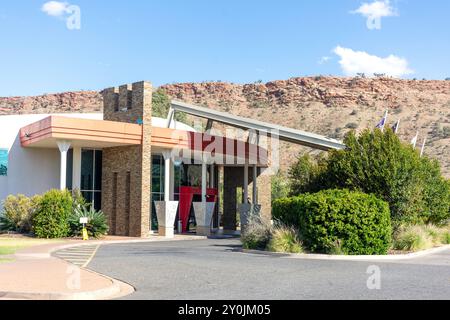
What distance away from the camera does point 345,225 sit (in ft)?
58.7

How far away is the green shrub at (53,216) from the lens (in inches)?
1017

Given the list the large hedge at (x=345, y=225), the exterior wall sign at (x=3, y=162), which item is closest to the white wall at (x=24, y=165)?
the exterior wall sign at (x=3, y=162)

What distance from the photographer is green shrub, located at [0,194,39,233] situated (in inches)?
1086

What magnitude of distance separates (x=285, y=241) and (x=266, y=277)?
647 centimetres

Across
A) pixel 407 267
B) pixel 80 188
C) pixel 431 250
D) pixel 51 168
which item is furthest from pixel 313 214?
pixel 51 168

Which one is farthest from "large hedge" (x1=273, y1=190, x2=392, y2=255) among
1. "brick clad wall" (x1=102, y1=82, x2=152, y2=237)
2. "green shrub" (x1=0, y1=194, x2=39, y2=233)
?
"green shrub" (x1=0, y1=194, x2=39, y2=233)

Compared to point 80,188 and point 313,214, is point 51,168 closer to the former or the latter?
point 80,188

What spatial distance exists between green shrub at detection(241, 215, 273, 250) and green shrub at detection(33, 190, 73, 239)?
32.5ft

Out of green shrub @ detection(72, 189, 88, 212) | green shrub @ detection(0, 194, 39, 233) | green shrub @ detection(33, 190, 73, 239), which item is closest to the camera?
green shrub @ detection(33, 190, 73, 239)

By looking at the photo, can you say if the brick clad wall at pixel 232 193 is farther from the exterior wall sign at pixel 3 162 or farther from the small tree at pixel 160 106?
the small tree at pixel 160 106

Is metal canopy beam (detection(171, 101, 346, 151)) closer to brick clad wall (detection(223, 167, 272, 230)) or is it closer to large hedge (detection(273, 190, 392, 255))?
brick clad wall (detection(223, 167, 272, 230))

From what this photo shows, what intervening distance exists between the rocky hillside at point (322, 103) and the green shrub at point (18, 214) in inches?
2067

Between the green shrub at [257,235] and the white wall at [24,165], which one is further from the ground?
the white wall at [24,165]
